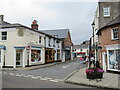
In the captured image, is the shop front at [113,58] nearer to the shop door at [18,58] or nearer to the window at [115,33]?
the window at [115,33]

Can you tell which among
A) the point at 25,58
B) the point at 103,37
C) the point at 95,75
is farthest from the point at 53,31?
the point at 95,75

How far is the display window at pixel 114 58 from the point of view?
14370 millimetres

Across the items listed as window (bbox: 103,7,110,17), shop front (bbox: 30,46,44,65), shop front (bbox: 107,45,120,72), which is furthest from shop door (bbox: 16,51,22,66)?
window (bbox: 103,7,110,17)

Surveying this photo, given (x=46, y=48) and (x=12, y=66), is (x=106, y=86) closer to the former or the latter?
(x=12, y=66)

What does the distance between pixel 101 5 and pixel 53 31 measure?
2715cm

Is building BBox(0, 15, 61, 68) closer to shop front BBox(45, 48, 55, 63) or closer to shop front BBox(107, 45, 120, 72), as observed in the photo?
shop front BBox(45, 48, 55, 63)

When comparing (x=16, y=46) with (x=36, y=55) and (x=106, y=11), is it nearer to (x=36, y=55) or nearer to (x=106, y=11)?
(x=36, y=55)

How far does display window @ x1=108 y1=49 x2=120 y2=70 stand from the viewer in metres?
14.4

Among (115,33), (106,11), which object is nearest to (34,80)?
(115,33)

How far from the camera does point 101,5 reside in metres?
20.5

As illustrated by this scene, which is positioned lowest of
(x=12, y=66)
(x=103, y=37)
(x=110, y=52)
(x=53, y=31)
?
(x=12, y=66)

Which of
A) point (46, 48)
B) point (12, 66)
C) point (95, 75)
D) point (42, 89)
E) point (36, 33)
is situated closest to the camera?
point (42, 89)

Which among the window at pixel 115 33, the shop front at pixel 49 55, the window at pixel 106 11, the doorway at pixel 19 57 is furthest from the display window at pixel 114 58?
the shop front at pixel 49 55

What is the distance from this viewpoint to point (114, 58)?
48.5 feet
